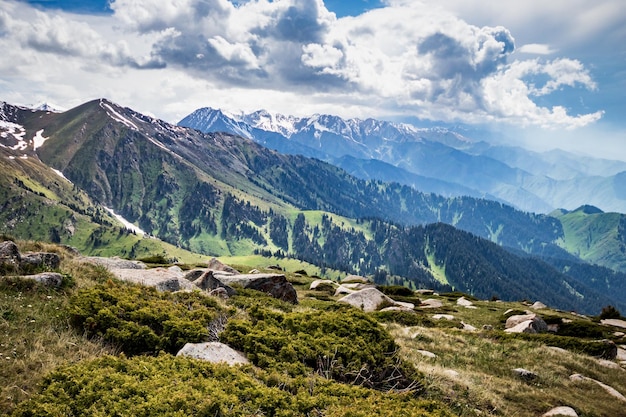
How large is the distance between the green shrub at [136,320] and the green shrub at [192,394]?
1.87 m

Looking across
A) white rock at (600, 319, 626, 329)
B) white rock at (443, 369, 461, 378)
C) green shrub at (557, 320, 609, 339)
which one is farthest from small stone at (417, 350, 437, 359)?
white rock at (600, 319, 626, 329)

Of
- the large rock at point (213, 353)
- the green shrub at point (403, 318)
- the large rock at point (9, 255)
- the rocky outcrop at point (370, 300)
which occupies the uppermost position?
the large rock at point (9, 255)

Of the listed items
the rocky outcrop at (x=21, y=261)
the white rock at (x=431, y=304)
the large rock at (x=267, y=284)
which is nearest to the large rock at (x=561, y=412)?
the large rock at (x=267, y=284)

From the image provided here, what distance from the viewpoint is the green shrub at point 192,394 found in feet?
30.0

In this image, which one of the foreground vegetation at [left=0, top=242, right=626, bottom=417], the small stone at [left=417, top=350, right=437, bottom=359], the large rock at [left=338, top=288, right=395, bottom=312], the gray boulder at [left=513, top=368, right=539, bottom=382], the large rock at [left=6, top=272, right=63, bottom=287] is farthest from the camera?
the large rock at [left=338, top=288, right=395, bottom=312]

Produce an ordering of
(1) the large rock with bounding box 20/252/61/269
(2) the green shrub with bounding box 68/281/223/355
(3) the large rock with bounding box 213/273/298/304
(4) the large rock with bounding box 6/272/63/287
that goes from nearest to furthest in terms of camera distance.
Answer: (2) the green shrub with bounding box 68/281/223/355
(4) the large rock with bounding box 6/272/63/287
(1) the large rock with bounding box 20/252/61/269
(3) the large rock with bounding box 213/273/298/304

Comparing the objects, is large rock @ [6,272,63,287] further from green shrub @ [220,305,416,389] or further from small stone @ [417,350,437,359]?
small stone @ [417,350,437,359]

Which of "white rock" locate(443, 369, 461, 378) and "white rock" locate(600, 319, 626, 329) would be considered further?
"white rock" locate(600, 319, 626, 329)

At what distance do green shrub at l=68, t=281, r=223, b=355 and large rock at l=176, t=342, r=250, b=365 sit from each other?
26.9 inches

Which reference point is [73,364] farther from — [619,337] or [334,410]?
[619,337]

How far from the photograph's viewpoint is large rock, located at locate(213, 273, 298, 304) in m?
36.4

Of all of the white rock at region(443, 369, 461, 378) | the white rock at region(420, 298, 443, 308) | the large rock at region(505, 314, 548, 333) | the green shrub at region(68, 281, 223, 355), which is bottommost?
the white rock at region(420, 298, 443, 308)

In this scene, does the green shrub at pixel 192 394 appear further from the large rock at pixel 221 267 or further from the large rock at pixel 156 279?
the large rock at pixel 221 267

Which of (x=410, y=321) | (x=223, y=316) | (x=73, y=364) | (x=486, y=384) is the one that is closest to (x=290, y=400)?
(x=73, y=364)
